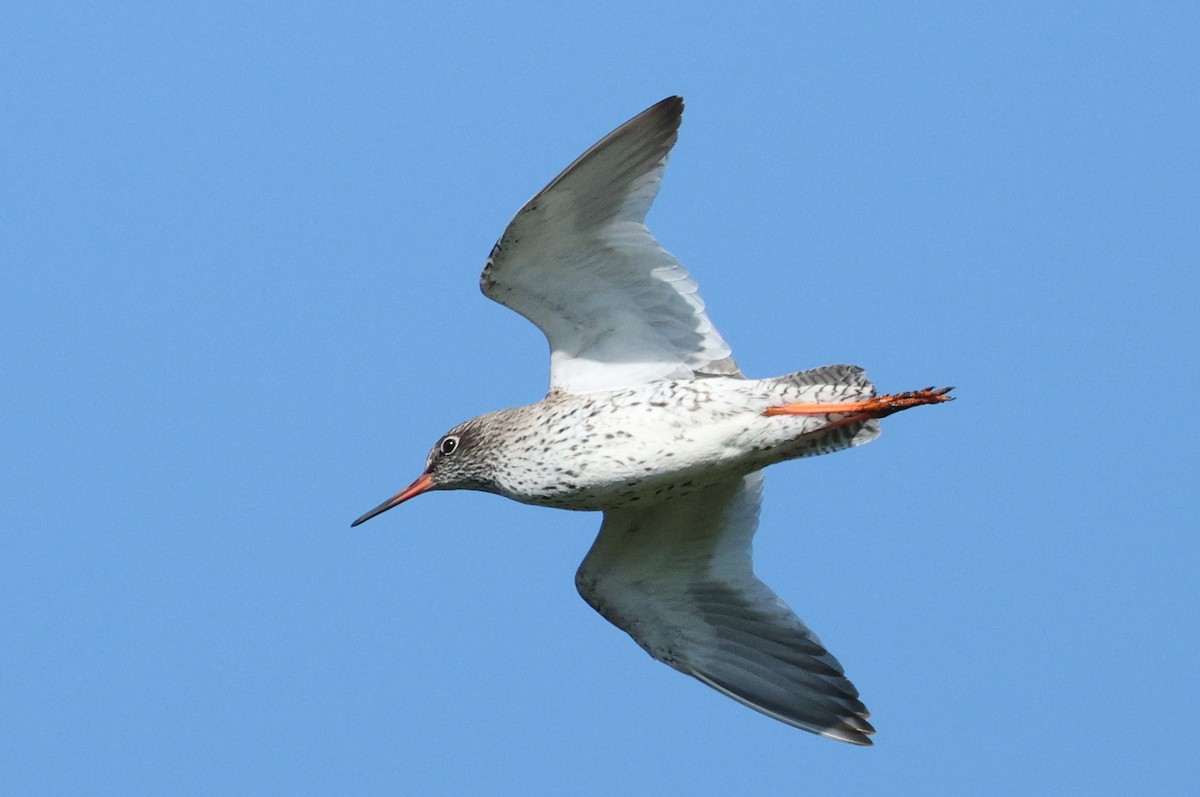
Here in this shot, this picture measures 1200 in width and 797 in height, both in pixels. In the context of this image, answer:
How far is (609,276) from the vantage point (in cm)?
888

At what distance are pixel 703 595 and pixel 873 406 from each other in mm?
1828

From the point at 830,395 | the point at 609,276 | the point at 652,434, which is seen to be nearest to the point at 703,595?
the point at 652,434

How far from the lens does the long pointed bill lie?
31.4ft

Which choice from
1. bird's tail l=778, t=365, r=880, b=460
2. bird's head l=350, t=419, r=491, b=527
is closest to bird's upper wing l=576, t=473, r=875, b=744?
bird's head l=350, t=419, r=491, b=527

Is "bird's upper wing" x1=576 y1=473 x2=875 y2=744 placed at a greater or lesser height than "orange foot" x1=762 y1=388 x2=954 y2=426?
lesser

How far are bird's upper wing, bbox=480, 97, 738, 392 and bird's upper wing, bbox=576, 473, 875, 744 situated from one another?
37.7 inches

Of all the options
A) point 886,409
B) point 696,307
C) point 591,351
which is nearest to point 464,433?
point 591,351

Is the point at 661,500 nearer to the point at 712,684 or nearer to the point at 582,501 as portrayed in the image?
the point at 582,501

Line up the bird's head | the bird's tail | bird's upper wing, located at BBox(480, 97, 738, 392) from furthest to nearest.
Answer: the bird's head → the bird's tail → bird's upper wing, located at BBox(480, 97, 738, 392)

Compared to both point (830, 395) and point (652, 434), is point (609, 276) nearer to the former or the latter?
point (652, 434)

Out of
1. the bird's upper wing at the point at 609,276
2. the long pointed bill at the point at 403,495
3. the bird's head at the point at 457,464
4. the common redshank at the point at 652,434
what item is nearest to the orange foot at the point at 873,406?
the common redshank at the point at 652,434

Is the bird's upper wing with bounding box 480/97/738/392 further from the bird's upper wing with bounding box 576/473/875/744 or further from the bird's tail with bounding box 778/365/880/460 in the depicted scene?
the bird's upper wing with bounding box 576/473/875/744

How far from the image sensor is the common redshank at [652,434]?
27.9ft

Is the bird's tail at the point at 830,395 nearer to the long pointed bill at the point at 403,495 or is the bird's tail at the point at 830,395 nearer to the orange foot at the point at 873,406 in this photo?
the orange foot at the point at 873,406
